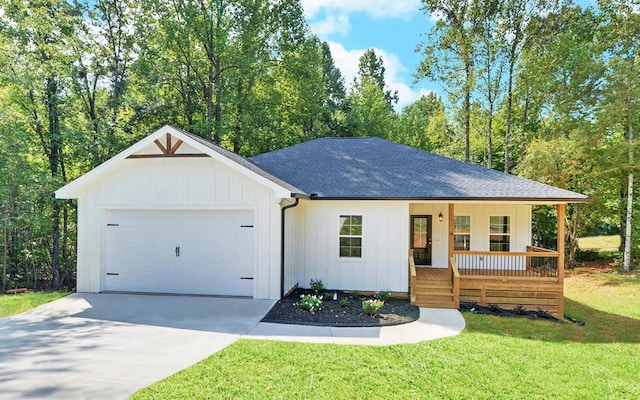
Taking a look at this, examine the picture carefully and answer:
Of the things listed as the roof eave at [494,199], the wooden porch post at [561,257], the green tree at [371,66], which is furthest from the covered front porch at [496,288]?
the green tree at [371,66]

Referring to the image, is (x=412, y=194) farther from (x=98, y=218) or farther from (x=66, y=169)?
(x=66, y=169)

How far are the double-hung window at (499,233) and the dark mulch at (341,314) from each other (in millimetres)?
4179

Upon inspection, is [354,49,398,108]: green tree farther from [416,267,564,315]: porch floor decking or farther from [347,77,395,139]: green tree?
[416,267,564,315]: porch floor decking

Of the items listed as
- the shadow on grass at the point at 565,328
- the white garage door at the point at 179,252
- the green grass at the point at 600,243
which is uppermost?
the white garage door at the point at 179,252

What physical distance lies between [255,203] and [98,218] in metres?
4.19

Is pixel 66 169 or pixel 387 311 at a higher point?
pixel 66 169

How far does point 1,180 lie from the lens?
43.1 ft

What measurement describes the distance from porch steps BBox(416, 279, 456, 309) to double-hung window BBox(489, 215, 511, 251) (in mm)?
2943

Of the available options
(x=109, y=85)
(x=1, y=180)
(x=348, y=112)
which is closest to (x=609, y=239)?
(x=348, y=112)

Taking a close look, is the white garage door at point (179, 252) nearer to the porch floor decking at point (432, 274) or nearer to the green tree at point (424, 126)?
the porch floor decking at point (432, 274)

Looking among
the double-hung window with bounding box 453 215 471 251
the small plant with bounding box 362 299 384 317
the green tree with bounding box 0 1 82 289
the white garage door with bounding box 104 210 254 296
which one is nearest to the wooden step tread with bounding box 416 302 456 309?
the small plant with bounding box 362 299 384 317

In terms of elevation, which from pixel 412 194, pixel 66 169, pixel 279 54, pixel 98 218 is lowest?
pixel 98 218

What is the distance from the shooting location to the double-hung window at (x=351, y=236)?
9.45 metres

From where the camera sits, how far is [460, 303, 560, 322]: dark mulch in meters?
7.97
